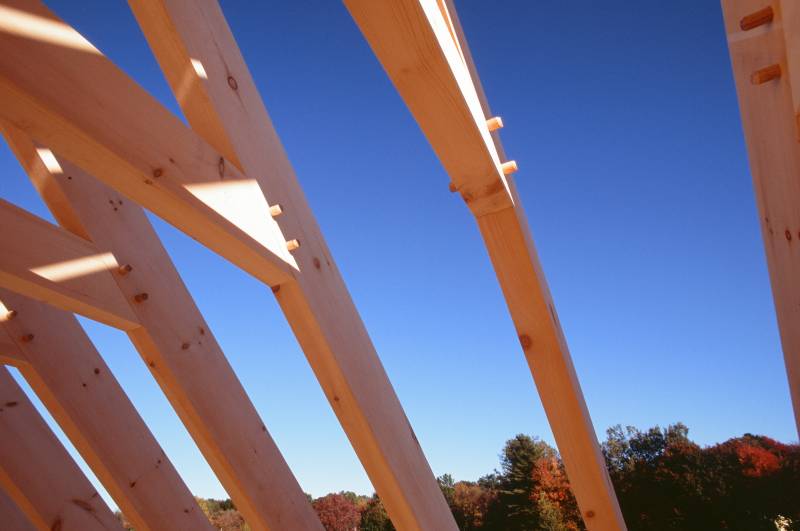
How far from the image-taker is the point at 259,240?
1376mm

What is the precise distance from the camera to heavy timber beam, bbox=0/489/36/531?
2531mm

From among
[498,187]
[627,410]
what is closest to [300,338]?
[498,187]

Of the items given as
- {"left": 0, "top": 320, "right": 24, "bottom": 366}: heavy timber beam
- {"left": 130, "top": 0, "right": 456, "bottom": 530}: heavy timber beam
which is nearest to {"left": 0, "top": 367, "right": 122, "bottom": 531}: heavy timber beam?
{"left": 0, "top": 320, "right": 24, "bottom": 366}: heavy timber beam

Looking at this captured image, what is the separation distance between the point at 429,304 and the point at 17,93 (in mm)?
15196

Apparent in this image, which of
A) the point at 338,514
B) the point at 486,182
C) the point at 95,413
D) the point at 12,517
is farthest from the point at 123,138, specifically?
the point at 338,514


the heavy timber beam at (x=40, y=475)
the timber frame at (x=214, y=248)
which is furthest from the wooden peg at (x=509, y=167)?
the heavy timber beam at (x=40, y=475)

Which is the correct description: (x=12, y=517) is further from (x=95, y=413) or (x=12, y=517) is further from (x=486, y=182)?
(x=486, y=182)

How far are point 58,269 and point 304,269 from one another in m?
0.73

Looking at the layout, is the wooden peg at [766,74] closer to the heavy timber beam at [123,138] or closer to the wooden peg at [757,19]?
the wooden peg at [757,19]

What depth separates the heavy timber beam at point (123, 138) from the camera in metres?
0.94

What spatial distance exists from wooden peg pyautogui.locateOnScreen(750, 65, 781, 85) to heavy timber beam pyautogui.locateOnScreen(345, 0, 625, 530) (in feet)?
1.45

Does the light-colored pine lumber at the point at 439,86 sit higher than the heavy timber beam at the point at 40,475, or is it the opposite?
the light-colored pine lumber at the point at 439,86

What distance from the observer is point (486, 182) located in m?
1.34

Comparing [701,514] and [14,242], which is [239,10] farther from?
[701,514]
